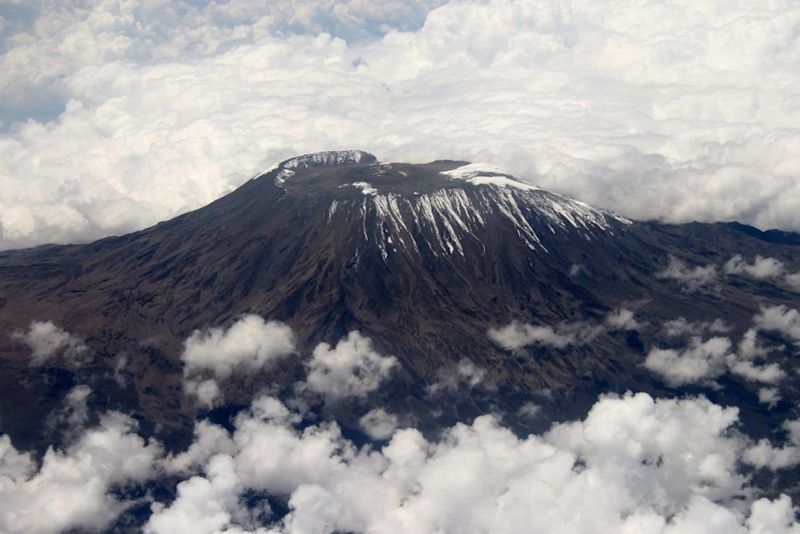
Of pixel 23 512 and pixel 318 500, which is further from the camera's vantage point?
pixel 318 500

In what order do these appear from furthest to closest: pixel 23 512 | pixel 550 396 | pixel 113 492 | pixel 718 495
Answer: pixel 550 396, pixel 718 495, pixel 113 492, pixel 23 512

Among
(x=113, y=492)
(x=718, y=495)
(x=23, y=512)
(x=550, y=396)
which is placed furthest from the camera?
(x=550, y=396)

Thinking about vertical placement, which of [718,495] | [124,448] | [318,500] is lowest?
[718,495]

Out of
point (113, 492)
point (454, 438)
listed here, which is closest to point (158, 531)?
point (113, 492)

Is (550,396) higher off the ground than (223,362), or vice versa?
(223,362)

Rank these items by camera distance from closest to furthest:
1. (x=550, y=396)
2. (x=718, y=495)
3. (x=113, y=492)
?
(x=113, y=492), (x=718, y=495), (x=550, y=396)

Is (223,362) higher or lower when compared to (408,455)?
higher

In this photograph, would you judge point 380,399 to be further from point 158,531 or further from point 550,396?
point 158,531

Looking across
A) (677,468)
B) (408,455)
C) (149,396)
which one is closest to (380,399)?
(408,455)

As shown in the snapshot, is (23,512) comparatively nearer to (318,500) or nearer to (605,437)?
(318,500)
